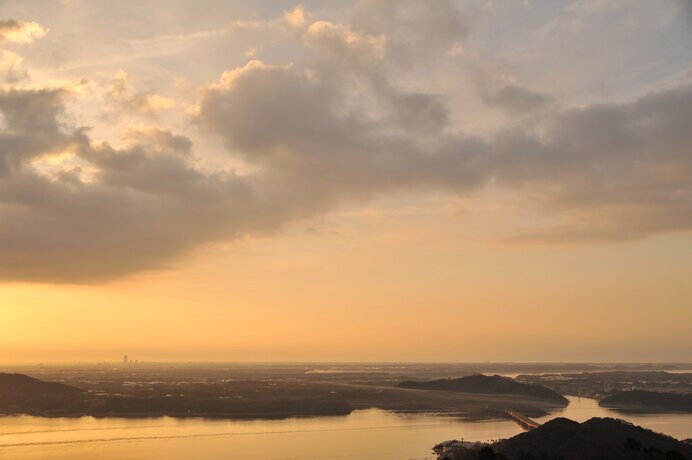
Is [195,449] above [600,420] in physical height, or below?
below

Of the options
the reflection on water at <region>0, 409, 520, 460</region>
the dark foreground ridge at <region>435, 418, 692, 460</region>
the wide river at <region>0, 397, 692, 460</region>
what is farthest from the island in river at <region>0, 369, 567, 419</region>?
the dark foreground ridge at <region>435, 418, 692, 460</region>

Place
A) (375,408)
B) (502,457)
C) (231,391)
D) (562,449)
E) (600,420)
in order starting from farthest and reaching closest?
(231,391), (375,408), (600,420), (562,449), (502,457)

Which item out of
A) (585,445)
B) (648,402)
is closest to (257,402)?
(585,445)

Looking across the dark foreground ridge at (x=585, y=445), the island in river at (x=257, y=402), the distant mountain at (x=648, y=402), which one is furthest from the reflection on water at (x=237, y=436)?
the distant mountain at (x=648, y=402)

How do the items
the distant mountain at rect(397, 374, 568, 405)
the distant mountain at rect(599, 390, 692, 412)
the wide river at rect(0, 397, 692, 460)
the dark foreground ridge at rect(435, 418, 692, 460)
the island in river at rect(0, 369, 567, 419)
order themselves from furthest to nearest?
the distant mountain at rect(397, 374, 568, 405) → the distant mountain at rect(599, 390, 692, 412) → the island in river at rect(0, 369, 567, 419) → the wide river at rect(0, 397, 692, 460) → the dark foreground ridge at rect(435, 418, 692, 460)

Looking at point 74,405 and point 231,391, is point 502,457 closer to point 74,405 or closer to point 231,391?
point 74,405

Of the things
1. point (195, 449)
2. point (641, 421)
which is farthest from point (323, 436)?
point (641, 421)

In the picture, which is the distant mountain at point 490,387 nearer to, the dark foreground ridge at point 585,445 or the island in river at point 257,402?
the island in river at point 257,402

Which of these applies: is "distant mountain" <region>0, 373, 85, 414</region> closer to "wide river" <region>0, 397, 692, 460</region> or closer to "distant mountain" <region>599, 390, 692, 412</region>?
"wide river" <region>0, 397, 692, 460</region>
